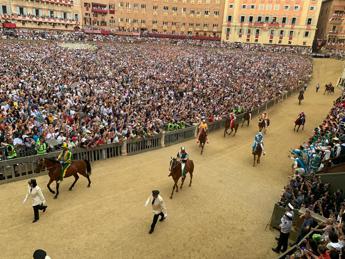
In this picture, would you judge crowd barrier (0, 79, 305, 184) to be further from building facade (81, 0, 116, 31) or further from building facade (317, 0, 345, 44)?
building facade (81, 0, 116, 31)

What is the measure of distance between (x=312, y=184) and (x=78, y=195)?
26.9 feet

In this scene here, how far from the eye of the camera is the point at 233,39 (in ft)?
238

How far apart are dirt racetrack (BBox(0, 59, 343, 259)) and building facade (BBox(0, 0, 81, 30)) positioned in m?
55.0

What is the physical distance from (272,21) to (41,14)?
5359 cm

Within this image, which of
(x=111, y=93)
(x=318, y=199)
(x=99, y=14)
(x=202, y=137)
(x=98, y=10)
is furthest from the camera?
(x=99, y=14)

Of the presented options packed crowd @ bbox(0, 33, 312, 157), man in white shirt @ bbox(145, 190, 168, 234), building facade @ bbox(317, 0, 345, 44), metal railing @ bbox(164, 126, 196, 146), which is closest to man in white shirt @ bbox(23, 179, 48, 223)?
man in white shirt @ bbox(145, 190, 168, 234)

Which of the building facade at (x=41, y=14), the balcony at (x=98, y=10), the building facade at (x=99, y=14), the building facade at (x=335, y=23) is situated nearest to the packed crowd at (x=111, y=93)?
the building facade at (x=41, y=14)

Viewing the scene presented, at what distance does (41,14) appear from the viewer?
199ft

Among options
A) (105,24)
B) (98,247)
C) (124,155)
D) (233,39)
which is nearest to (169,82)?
(124,155)

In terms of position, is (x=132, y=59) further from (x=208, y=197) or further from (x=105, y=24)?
(x=105, y=24)

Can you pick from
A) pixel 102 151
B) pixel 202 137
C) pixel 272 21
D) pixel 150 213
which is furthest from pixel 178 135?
pixel 272 21

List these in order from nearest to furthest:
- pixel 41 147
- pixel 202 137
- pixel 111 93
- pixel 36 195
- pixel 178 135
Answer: pixel 36 195 → pixel 41 147 → pixel 202 137 → pixel 178 135 → pixel 111 93

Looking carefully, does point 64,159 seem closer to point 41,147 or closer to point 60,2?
point 41,147

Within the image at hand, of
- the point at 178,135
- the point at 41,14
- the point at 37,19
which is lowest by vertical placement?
the point at 178,135
